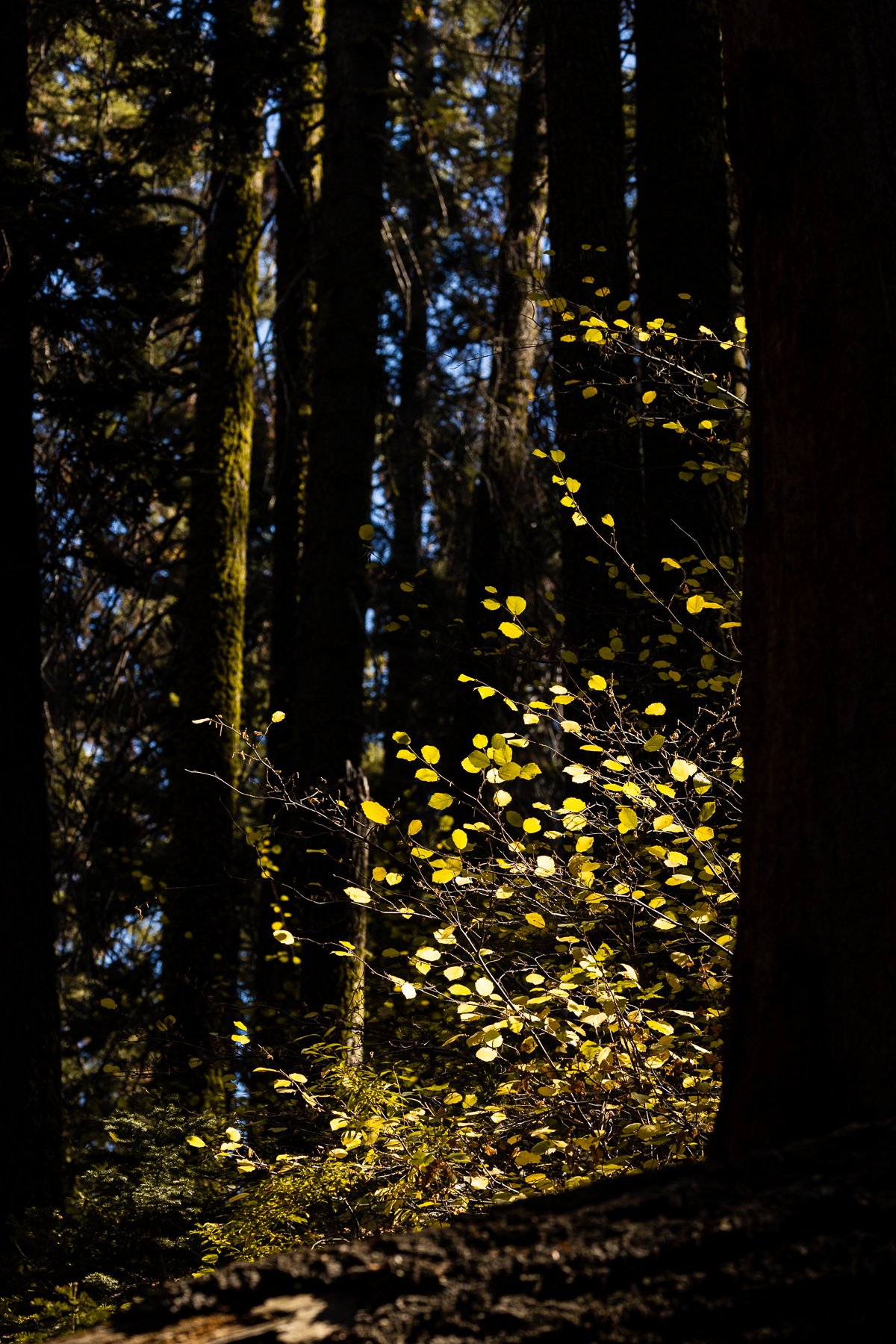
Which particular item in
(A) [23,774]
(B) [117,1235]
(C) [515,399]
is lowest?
(B) [117,1235]

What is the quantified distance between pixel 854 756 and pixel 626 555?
4.44 metres

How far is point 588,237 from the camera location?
22.1ft

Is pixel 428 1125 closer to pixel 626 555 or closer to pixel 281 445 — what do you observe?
pixel 626 555

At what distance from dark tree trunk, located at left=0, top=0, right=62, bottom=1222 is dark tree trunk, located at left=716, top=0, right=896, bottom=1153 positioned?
5.90 meters

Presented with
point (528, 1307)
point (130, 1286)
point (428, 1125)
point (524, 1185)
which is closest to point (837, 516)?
point (528, 1307)

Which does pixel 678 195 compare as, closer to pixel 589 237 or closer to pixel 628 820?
pixel 589 237

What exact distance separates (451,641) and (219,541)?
308cm

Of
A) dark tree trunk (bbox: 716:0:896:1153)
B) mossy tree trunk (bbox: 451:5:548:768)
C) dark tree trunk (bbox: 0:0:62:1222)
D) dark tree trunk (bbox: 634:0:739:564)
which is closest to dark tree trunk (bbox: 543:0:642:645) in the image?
dark tree trunk (bbox: 634:0:739:564)

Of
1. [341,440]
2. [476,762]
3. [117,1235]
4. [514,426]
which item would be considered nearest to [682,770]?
[476,762]

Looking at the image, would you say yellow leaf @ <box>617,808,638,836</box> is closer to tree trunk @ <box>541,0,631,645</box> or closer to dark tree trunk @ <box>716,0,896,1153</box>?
dark tree trunk @ <box>716,0,896,1153</box>

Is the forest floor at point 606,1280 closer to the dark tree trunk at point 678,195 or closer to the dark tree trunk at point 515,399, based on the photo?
the dark tree trunk at point 678,195

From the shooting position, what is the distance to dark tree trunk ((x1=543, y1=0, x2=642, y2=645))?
6441 millimetres

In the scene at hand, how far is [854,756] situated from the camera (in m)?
2.05

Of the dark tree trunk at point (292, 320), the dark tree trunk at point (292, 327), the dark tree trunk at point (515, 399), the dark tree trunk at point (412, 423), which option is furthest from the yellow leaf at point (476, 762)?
the dark tree trunk at point (412, 423)
